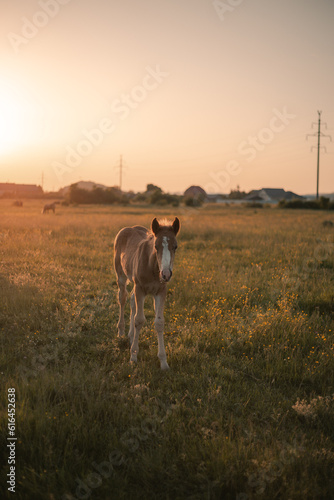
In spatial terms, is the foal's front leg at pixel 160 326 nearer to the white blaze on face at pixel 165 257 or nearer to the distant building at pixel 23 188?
the white blaze on face at pixel 165 257

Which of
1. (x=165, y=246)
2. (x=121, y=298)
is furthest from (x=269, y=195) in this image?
(x=165, y=246)

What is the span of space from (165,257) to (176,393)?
1.86m

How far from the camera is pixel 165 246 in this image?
4277 millimetres

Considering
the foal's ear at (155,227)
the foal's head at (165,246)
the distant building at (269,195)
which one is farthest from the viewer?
the distant building at (269,195)

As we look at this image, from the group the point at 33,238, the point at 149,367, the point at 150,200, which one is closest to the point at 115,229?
the point at 33,238

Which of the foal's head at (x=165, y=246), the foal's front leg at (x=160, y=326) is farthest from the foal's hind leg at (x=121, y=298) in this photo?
the foal's head at (x=165, y=246)

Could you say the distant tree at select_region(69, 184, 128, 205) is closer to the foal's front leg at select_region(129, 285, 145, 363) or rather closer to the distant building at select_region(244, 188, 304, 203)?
the distant building at select_region(244, 188, 304, 203)

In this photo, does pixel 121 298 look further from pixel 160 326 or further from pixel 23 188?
pixel 23 188

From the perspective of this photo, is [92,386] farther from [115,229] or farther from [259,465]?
[115,229]

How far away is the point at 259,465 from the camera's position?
299cm

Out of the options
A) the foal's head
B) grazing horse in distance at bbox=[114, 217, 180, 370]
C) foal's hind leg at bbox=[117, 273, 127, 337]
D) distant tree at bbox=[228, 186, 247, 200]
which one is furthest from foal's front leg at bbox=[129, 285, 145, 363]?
distant tree at bbox=[228, 186, 247, 200]

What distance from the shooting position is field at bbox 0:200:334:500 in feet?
9.53

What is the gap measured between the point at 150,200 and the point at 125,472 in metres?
68.7

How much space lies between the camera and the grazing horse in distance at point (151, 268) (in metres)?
A: 4.32
